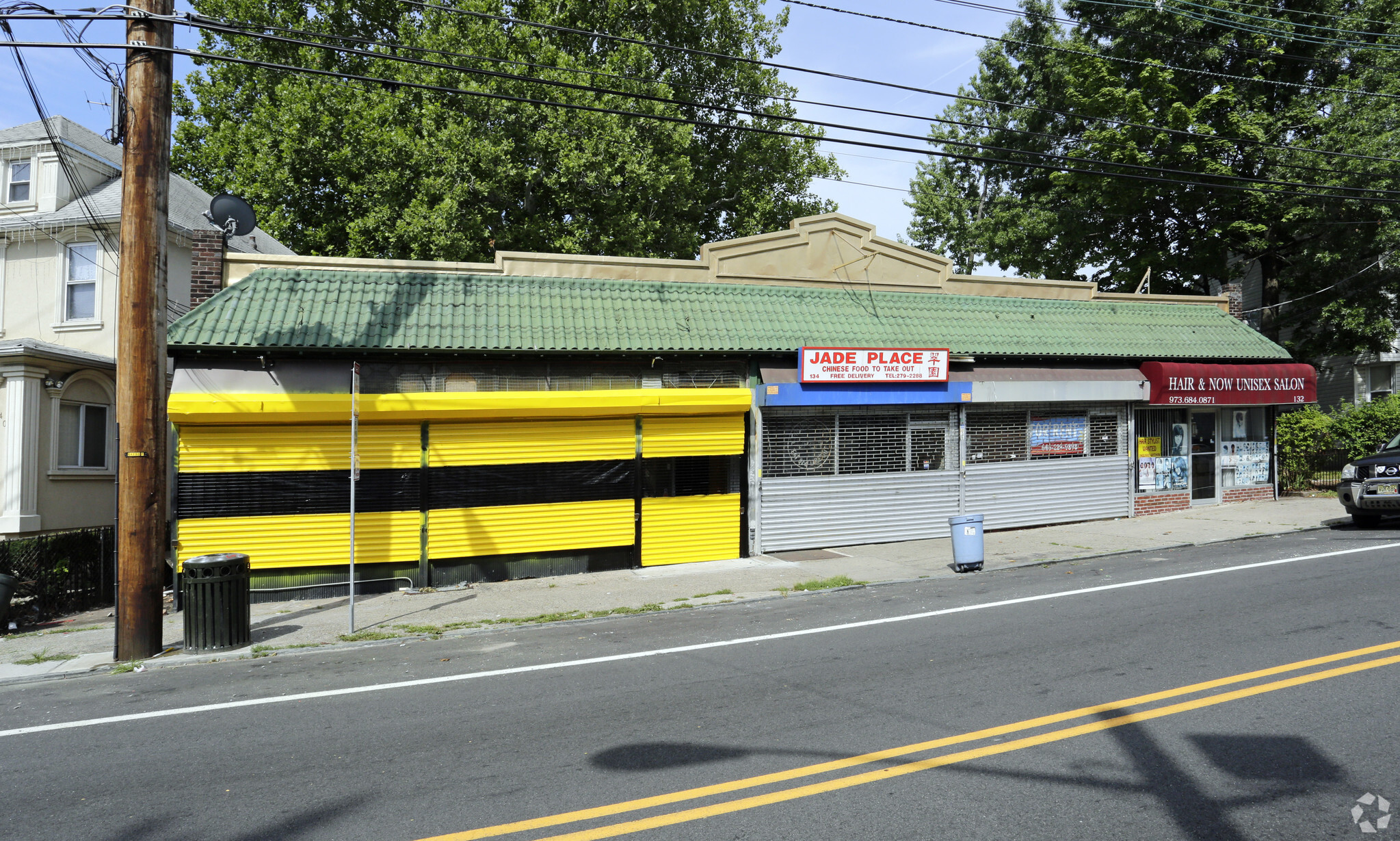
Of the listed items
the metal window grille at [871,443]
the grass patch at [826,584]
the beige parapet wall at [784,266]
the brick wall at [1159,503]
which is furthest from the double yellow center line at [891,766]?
the brick wall at [1159,503]

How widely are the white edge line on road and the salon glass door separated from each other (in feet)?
26.2

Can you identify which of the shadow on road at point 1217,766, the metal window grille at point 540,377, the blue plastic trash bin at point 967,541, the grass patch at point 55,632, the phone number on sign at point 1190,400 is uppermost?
the metal window grille at point 540,377

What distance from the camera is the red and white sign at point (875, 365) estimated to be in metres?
14.3

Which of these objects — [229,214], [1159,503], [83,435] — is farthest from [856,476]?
[83,435]

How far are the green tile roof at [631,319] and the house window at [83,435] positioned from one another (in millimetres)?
8370

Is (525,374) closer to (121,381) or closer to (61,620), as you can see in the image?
(121,381)

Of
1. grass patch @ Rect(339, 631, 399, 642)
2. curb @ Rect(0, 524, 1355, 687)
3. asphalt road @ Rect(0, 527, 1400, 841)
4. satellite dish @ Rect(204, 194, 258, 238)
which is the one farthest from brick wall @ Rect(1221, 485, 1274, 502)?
satellite dish @ Rect(204, 194, 258, 238)

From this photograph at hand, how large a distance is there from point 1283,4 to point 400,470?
1177 inches

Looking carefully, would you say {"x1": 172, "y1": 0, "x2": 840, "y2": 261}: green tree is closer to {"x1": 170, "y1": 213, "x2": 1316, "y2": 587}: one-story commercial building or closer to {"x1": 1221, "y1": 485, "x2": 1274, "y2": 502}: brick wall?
{"x1": 170, "y1": 213, "x2": 1316, "y2": 587}: one-story commercial building

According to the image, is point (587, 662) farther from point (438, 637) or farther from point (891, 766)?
point (891, 766)

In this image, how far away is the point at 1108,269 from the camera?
30641 millimetres

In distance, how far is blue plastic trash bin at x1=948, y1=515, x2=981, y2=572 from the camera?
12.5 m

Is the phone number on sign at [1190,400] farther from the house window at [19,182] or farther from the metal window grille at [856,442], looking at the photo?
the house window at [19,182]

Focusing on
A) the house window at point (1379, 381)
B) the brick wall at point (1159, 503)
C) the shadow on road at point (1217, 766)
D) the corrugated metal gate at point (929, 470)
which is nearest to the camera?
the shadow on road at point (1217, 766)
